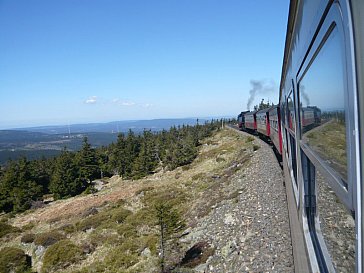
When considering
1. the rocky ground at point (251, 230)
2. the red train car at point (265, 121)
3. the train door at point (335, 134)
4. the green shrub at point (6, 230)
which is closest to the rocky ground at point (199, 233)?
the rocky ground at point (251, 230)

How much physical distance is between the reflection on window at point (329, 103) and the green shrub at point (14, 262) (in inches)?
792

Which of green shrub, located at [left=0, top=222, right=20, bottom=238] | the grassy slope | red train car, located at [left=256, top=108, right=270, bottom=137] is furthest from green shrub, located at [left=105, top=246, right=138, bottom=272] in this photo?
green shrub, located at [left=0, top=222, right=20, bottom=238]

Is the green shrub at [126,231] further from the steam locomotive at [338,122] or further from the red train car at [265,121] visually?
the steam locomotive at [338,122]

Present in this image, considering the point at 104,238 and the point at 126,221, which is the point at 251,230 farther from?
the point at 126,221

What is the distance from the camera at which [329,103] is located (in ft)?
5.32

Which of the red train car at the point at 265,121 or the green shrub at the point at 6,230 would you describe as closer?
the red train car at the point at 265,121

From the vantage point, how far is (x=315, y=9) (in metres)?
1.75

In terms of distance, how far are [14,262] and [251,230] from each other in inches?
629

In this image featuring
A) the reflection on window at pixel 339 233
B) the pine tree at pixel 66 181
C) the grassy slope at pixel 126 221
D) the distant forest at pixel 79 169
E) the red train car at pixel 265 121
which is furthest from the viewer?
the pine tree at pixel 66 181

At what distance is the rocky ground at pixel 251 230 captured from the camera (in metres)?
8.16

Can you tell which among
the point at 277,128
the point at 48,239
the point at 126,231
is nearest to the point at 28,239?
the point at 48,239

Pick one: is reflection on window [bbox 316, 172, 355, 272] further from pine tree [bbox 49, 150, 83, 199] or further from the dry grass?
pine tree [bbox 49, 150, 83, 199]

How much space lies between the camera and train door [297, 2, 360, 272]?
121 centimetres

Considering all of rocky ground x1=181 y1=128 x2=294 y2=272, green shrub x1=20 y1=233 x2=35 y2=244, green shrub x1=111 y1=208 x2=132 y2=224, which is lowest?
green shrub x1=20 y1=233 x2=35 y2=244
